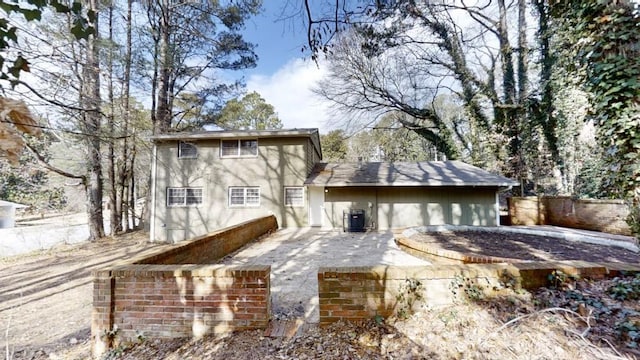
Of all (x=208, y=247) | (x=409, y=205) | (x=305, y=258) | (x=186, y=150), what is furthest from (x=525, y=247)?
(x=186, y=150)

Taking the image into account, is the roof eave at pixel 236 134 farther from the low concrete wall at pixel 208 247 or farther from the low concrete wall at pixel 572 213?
the low concrete wall at pixel 572 213

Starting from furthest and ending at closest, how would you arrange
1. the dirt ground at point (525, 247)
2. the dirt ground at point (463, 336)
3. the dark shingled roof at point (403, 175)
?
1. the dark shingled roof at point (403, 175)
2. the dirt ground at point (525, 247)
3. the dirt ground at point (463, 336)

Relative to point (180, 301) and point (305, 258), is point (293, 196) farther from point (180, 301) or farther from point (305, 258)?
point (180, 301)

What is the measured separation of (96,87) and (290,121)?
1864 centimetres

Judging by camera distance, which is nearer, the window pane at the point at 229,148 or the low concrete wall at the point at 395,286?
the low concrete wall at the point at 395,286

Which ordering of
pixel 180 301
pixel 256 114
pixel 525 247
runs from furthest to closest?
1. pixel 256 114
2. pixel 525 247
3. pixel 180 301

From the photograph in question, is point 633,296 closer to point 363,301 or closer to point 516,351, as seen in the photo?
point 516,351

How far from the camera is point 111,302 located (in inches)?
125

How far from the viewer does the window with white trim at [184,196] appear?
12.8 m

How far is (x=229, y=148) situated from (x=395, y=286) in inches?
443

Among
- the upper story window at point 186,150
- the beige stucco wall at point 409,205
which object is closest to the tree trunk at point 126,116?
the upper story window at point 186,150

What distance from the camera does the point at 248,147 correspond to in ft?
41.9

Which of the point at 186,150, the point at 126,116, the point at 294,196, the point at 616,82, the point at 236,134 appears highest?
the point at 236,134

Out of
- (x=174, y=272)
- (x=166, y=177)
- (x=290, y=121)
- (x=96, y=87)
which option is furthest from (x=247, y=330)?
(x=290, y=121)
